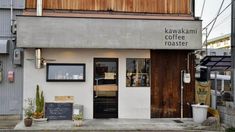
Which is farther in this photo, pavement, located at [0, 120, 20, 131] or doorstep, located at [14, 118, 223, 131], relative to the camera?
pavement, located at [0, 120, 20, 131]

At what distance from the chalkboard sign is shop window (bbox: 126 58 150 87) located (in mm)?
2758

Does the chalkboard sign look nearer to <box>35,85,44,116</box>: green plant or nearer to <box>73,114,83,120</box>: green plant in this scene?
<box>35,85,44,116</box>: green plant

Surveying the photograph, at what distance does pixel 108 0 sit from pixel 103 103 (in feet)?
14.6

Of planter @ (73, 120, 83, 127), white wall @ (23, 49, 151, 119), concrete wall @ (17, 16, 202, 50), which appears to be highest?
concrete wall @ (17, 16, 202, 50)

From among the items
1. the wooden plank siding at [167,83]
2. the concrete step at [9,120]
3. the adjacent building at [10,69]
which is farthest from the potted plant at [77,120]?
the wooden plank siding at [167,83]

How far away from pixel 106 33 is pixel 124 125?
3701mm

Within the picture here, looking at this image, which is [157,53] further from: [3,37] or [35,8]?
[3,37]

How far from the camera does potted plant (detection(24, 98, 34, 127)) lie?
1415 cm

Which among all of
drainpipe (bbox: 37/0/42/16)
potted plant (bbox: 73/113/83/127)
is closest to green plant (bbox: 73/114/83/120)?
potted plant (bbox: 73/113/83/127)

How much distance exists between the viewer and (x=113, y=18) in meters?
15.0

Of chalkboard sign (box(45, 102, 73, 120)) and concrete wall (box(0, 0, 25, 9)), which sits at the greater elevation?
concrete wall (box(0, 0, 25, 9))

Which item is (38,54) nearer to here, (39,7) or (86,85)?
(39,7)

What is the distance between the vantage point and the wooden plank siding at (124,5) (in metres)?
16.0

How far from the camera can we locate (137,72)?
647 inches
